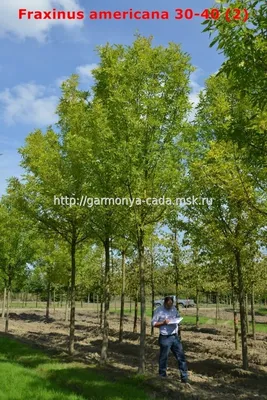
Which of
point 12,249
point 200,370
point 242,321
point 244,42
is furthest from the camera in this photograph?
point 12,249

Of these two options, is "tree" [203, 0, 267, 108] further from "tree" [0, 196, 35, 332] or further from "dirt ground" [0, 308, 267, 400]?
"tree" [0, 196, 35, 332]

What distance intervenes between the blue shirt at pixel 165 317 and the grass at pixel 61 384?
1298 millimetres

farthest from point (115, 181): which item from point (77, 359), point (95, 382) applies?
point (77, 359)

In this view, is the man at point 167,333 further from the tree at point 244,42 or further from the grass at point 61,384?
the tree at point 244,42

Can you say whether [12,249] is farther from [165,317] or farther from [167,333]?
[167,333]

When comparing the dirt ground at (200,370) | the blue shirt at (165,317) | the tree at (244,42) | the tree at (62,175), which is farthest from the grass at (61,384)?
the tree at (244,42)

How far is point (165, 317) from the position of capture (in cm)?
937

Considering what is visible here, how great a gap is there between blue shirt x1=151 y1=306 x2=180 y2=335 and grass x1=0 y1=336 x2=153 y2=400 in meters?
1.30

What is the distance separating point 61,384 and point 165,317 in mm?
2772

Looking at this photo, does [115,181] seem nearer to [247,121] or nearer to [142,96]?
[142,96]

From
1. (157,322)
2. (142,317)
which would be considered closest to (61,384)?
(142,317)

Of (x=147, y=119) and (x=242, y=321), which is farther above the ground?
(x=147, y=119)

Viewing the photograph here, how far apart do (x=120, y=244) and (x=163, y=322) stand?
5.30m

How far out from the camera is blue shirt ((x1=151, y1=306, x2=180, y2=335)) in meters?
9.28
